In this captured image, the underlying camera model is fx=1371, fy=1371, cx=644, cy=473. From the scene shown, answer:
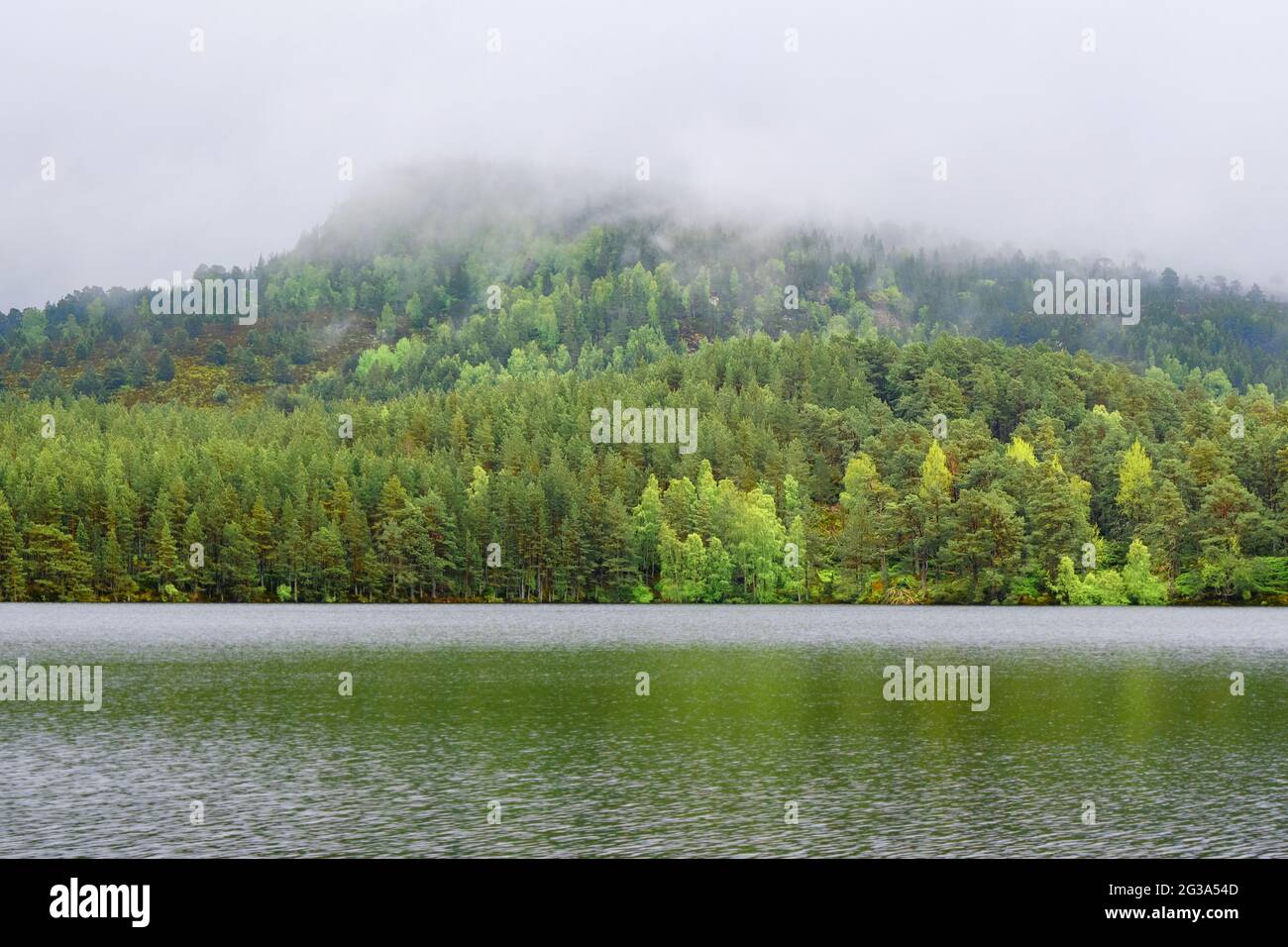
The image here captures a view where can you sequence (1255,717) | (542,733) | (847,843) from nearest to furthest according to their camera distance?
(847,843)
(542,733)
(1255,717)

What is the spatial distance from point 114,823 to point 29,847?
3849 millimetres

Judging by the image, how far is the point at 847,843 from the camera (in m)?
44.4

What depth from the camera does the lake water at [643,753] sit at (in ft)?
150

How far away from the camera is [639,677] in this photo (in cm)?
8975

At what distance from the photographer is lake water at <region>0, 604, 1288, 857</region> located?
4559cm

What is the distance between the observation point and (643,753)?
6134 cm
